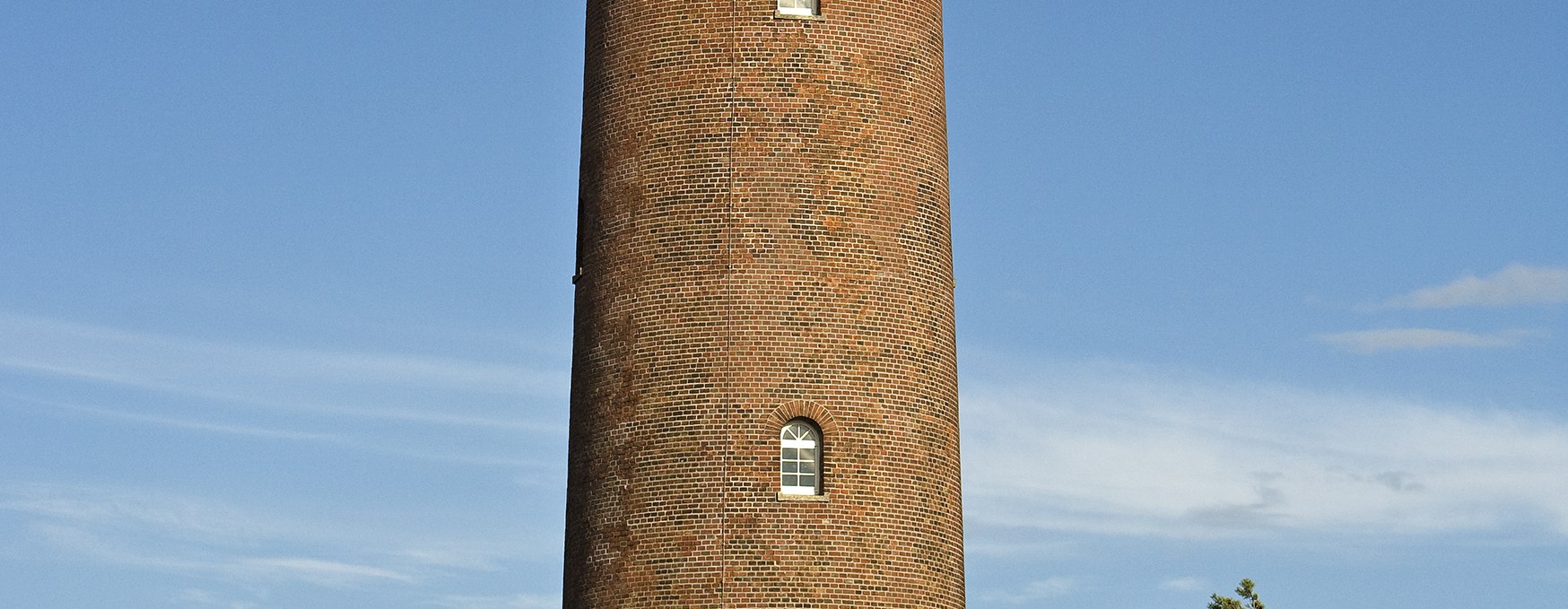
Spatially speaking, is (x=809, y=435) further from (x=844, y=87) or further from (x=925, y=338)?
(x=844, y=87)

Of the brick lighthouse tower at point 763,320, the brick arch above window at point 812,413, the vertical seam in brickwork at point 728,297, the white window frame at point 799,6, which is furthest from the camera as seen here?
the white window frame at point 799,6

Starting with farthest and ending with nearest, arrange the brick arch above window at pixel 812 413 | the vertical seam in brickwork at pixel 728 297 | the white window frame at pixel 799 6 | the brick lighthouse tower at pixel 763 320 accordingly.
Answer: the white window frame at pixel 799 6, the brick arch above window at pixel 812 413, the brick lighthouse tower at pixel 763 320, the vertical seam in brickwork at pixel 728 297

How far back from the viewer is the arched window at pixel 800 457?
2903 centimetres

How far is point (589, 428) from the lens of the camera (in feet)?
98.2

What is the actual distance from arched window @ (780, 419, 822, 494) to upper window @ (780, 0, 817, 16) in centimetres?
532

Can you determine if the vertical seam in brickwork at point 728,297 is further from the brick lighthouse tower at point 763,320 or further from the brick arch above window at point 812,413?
the brick arch above window at point 812,413

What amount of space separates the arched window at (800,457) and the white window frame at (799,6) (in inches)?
209

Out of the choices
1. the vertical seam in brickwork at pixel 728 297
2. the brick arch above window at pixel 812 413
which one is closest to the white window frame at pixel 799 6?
the vertical seam in brickwork at pixel 728 297

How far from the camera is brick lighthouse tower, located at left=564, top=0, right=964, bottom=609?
28734mm

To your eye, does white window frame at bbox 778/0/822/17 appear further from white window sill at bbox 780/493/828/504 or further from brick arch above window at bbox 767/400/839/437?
white window sill at bbox 780/493/828/504

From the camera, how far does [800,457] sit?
29188 millimetres

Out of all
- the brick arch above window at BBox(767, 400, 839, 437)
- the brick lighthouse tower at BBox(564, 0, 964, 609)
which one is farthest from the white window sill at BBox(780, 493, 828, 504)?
the brick arch above window at BBox(767, 400, 839, 437)

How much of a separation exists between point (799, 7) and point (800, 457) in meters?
5.85

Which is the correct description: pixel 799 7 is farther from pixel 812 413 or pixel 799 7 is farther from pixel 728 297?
pixel 812 413
